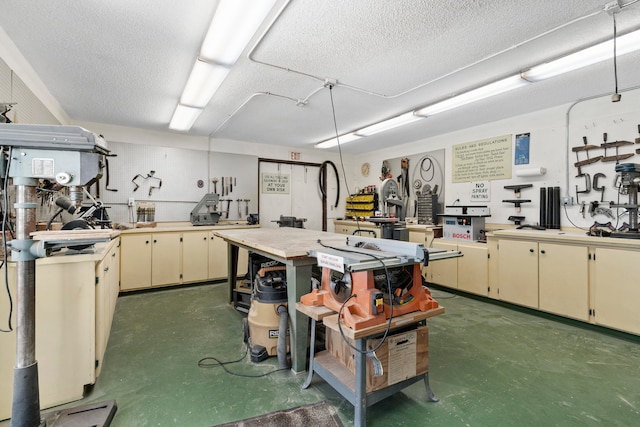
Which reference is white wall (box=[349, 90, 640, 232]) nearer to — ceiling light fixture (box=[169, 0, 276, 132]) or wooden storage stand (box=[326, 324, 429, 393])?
wooden storage stand (box=[326, 324, 429, 393])

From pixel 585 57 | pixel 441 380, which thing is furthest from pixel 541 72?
pixel 441 380

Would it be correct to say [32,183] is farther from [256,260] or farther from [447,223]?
[447,223]

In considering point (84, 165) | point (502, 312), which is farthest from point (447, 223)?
point (84, 165)

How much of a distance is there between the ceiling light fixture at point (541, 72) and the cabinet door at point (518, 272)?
1818mm

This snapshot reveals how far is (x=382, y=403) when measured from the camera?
186 centimetres

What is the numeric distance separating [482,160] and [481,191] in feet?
1.59

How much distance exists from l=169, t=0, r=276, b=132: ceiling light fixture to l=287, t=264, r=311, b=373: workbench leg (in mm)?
1647

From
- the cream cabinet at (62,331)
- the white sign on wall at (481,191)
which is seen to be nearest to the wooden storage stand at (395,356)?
the cream cabinet at (62,331)

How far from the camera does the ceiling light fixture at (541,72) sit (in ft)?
6.98

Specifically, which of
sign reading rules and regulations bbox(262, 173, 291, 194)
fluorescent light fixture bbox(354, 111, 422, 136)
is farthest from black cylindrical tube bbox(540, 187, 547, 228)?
sign reading rules and regulations bbox(262, 173, 291, 194)

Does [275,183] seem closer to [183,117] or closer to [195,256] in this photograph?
[195,256]

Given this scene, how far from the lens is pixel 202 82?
109 inches

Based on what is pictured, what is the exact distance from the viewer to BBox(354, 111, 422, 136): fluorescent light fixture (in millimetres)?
3904

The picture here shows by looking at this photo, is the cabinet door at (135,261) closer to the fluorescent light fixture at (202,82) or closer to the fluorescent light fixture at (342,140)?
the fluorescent light fixture at (202,82)
